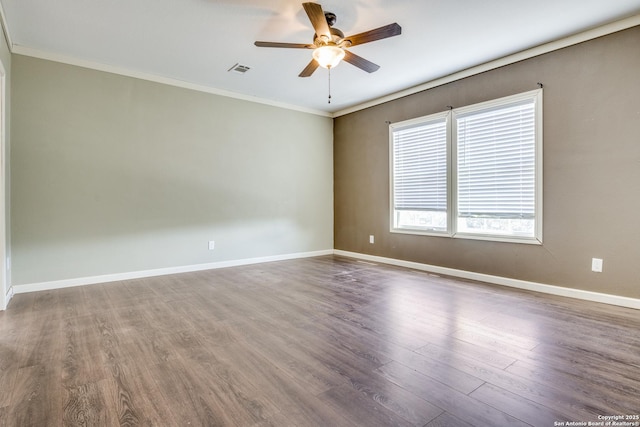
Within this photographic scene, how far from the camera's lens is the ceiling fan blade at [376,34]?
252 centimetres

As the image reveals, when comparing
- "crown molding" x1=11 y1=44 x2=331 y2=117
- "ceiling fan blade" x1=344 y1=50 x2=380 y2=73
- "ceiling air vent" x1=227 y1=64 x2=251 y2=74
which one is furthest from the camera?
"ceiling air vent" x1=227 y1=64 x2=251 y2=74

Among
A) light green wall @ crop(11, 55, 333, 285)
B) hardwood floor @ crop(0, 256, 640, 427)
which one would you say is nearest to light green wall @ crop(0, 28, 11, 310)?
light green wall @ crop(11, 55, 333, 285)

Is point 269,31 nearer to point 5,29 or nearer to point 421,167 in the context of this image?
point 5,29

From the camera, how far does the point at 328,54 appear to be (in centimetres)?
286

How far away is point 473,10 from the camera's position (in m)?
2.88

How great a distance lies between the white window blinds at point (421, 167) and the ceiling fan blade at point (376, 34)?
226 centimetres

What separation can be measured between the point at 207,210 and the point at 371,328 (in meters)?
3.30

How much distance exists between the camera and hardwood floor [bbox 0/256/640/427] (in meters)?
1.54

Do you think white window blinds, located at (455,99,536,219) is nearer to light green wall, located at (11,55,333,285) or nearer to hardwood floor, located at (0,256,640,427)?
hardwood floor, located at (0,256,640,427)

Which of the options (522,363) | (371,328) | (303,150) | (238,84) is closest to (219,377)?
(371,328)

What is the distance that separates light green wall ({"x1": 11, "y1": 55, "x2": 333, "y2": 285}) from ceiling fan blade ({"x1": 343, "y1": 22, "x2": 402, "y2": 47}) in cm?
292

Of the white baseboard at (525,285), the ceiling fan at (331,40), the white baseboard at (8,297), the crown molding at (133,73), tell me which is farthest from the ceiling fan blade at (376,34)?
the white baseboard at (8,297)

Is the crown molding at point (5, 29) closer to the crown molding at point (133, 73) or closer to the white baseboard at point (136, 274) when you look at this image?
the crown molding at point (133, 73)

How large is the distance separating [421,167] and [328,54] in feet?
8.45
